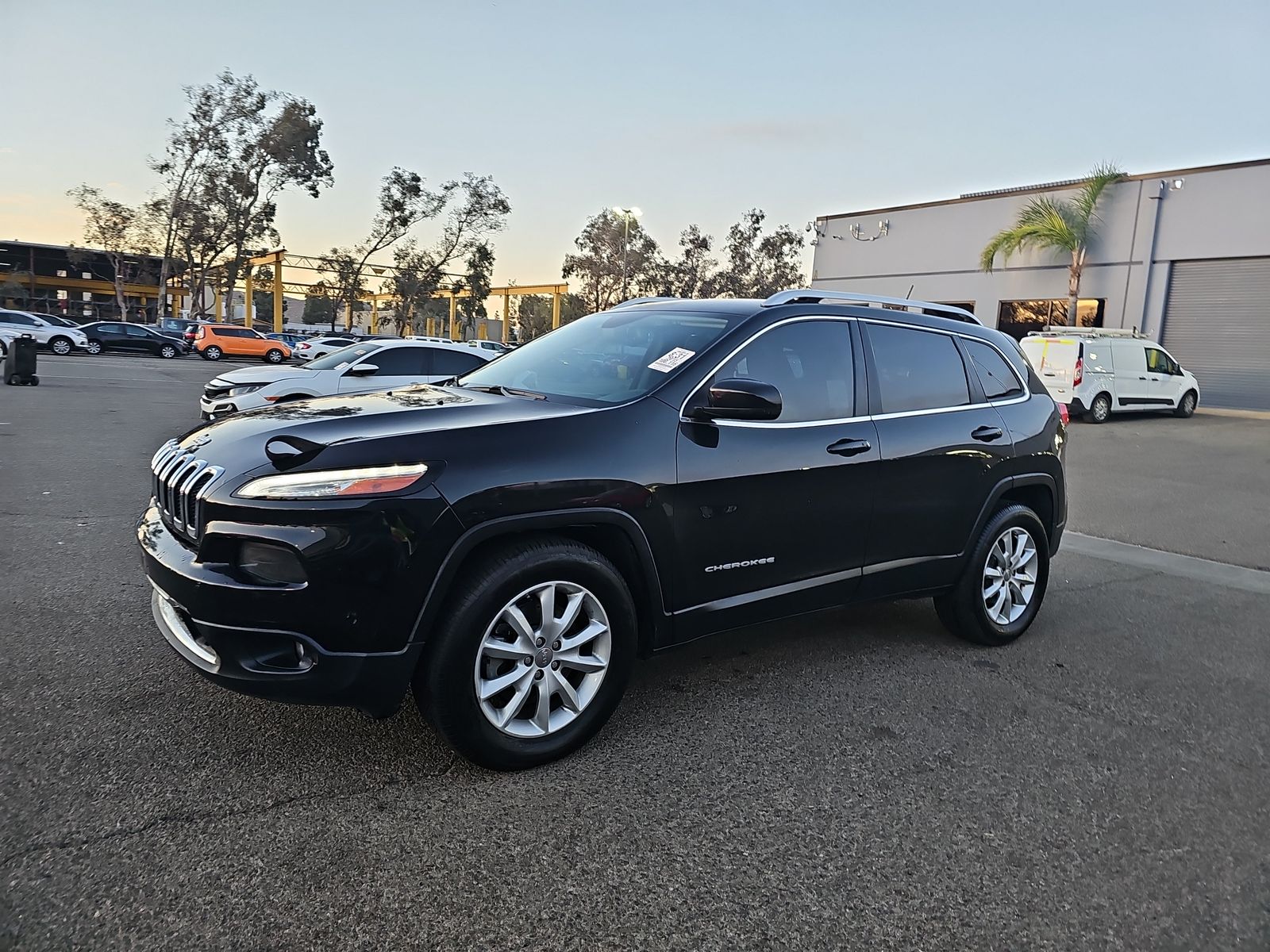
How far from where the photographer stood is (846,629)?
16.5ft

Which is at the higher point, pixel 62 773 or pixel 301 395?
pixel 301 395

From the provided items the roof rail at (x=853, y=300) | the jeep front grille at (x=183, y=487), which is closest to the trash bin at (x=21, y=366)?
the jeep front grille at (x=183, y=487)

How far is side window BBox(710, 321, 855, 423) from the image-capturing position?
3.84 m

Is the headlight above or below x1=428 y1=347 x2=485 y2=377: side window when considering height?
below

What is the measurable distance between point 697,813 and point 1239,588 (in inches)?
212

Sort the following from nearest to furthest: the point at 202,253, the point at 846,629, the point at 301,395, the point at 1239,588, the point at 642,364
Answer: the point at 642,364, the point at 846,629, the point at 1239,588, the point at 301,395, the point at 202,253

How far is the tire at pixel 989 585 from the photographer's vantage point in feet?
15.3

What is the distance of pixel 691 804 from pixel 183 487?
81.5 inches

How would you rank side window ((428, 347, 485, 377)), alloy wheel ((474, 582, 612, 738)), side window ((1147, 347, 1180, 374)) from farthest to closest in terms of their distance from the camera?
side window ((1147, 347, 1180, 374)) < side window ((428, 347, 485, 377)) < alloy wheel ((474, 582, 612, 738))

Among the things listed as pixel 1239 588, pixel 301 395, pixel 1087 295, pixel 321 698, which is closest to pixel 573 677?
pixel 321 698

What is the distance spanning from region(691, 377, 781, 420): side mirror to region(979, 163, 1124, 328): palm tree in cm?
2762

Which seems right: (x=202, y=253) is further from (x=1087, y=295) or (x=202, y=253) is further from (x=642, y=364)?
(x=642, y=364)

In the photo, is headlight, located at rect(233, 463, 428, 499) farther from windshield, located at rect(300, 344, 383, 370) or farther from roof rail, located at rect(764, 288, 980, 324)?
windshield, located at rect(300, 344, 383, 370)

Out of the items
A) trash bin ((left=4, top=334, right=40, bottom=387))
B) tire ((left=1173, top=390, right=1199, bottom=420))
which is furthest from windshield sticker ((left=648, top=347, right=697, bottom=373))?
tire ((left=1173, top=390, right=1199, bottom=420))
